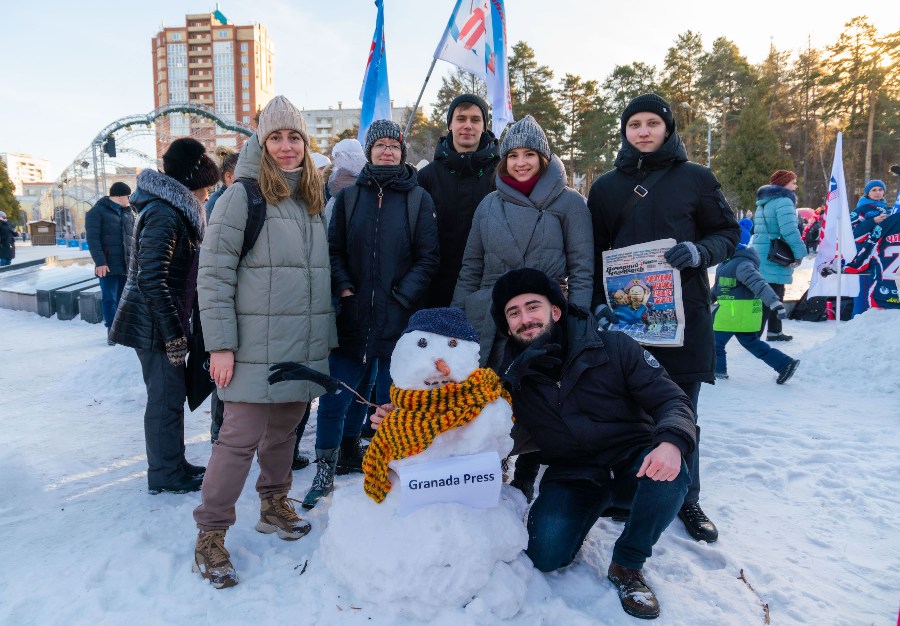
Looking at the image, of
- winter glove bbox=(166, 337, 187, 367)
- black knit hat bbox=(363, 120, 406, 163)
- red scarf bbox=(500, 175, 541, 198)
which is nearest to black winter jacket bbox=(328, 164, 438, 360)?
black knit hat bbox=(363, 120, 406, 163)

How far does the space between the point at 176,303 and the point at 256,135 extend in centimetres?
105

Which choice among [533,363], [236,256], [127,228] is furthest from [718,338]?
[127,228]

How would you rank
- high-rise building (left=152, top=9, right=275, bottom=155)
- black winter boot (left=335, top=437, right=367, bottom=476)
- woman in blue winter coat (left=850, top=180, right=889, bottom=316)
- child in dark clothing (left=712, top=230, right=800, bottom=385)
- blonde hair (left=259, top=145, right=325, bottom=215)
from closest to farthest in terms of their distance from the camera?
blonde hair (left=259, top=145, right=325, bottom=215) < black winter boot (left=335, top=437, right=367, bottom=476) < child in dark clothing (left=712, top=230, right=800, bottom=385) < woman in blue winter coat (left=850, top=180, right=889, bottom=316) < high-rise building (left=152, top=9, right=275, bottom=155)

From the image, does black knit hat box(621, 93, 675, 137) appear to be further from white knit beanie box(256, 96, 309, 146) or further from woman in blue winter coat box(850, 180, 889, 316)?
woman in blue winter coat box(850, 180, 889, 316)

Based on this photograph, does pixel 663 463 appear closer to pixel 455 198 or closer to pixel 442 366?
pixel 442 366

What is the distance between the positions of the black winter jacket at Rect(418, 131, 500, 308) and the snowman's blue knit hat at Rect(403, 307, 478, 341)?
1.29 metres

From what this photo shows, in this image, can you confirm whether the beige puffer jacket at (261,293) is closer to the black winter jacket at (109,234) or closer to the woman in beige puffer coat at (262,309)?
the woman in beige puffer coat at (262,309)

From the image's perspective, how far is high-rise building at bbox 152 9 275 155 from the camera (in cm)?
8256

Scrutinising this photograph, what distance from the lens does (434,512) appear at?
211cm

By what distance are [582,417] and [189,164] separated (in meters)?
2.61

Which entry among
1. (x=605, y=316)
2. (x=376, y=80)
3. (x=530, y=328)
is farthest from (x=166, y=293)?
(x=376, y=80)

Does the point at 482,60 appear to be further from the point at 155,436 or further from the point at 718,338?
the point at 155,436

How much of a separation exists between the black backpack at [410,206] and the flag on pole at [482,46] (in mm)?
3176

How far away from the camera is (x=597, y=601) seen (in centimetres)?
225
